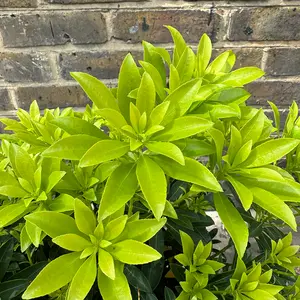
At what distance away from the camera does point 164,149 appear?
470mm

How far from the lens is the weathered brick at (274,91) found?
1402 mm

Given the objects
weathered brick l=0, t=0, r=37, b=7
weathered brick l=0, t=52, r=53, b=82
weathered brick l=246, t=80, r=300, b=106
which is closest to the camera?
weathered brick l=0, t=0, r=37, b=7

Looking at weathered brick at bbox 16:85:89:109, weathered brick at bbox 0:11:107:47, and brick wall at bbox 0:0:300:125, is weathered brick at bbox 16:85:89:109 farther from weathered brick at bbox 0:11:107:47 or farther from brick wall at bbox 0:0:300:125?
weathered brick at bbox 0:11:107:47

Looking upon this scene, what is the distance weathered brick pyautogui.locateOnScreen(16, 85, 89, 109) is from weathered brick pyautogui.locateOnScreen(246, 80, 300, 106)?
0.67 meters

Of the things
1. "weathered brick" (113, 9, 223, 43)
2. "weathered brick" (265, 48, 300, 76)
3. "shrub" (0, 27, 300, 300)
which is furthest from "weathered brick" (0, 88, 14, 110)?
"weathered brick" (265, 48, 300, 76)

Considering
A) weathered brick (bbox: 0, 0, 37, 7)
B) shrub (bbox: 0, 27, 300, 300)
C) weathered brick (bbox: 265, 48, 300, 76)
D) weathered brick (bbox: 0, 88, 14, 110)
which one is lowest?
weathered brick (bbox: 0, 88, 14, 110)

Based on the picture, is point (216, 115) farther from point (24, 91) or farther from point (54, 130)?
point (24, 91)

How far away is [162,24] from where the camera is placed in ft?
4.03

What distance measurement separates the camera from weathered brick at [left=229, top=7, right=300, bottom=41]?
4.02ft

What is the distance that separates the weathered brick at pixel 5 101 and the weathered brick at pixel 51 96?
0.13 feet

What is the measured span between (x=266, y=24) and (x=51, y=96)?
841 millimetres

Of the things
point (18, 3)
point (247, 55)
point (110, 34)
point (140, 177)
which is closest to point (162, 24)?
point (110, 34)

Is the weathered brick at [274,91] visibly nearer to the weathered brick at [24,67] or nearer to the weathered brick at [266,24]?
the weathered brick at [266,24]

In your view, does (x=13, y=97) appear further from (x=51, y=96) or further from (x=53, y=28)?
(x=53, y=28)
